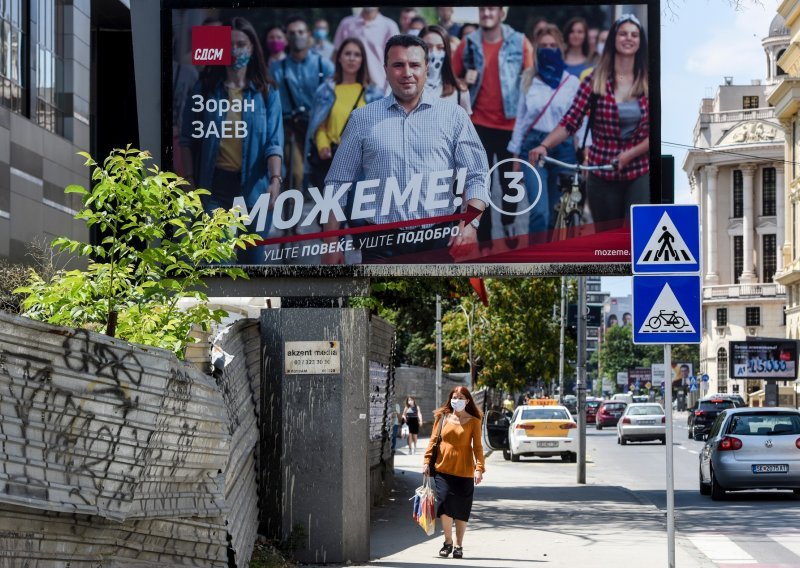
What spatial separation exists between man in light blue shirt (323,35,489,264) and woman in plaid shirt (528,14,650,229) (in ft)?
2.85

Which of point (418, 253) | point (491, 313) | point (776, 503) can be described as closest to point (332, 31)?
point (418, 253)

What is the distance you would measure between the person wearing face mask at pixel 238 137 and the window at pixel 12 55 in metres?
21.8

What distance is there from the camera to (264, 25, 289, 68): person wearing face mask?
1471 cm

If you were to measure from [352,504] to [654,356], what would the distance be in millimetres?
158458

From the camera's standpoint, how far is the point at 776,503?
2127cm

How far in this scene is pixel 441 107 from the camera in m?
14.5

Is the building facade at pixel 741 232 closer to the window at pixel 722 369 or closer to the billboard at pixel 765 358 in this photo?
the window at pixel 722 369

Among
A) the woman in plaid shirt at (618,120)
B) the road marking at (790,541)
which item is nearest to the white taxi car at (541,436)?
the road marking at (790,541)

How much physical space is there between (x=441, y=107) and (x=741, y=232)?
4635 inches

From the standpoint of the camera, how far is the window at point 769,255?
126 meters

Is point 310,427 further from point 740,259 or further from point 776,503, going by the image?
point 740,259

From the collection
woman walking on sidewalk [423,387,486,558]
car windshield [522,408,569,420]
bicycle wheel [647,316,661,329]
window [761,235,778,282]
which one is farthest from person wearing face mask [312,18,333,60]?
window [761,235,778,282]

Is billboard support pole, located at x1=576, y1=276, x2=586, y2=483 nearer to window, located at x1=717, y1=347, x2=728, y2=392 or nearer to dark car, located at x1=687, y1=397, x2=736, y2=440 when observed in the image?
dark car, located at x1=687, y1=397, x2=736, y2=440

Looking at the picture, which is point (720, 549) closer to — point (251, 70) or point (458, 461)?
point (458, 461)
